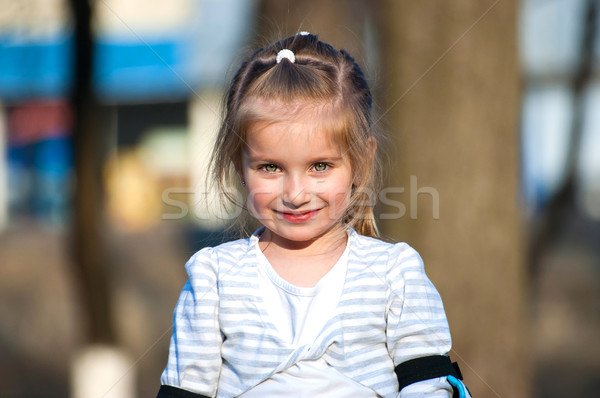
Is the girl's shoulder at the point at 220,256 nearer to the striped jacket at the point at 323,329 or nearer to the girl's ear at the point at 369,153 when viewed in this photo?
the striped jacket at the point at 323,329

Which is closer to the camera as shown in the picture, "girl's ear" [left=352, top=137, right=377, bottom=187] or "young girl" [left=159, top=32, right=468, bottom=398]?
"young girl" [left=159, top=32, right=468, bottom=398]

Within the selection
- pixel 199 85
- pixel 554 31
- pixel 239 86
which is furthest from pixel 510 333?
pixel 199 85

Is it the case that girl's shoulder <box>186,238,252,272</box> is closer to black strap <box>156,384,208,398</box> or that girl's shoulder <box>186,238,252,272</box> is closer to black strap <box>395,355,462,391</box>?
black strap <box>156,384,208,398</box>

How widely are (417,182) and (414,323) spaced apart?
5.22 ft

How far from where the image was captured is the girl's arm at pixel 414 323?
5.36 ft

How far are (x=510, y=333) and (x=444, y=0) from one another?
59.2 inches

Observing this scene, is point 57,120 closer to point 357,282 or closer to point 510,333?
point 510,333

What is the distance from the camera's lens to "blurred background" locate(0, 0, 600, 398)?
3207 millimetres

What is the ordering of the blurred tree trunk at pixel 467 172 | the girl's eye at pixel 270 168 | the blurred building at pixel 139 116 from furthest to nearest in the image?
the blurred building at pixel 139 116 → the blurred tree trunk at pixel 467 172 → the girl's eye at pixel 270 168

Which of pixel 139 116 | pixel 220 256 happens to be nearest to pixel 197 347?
pixel 220 256

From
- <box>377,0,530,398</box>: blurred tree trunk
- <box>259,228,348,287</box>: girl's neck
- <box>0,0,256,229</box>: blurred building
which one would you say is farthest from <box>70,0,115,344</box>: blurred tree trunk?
<box>259,228,348,287</box>: girl's neck

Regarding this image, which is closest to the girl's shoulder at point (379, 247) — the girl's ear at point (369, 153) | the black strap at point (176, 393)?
the girl's ear at point (369, 153)

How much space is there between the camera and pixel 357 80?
5.94 feet

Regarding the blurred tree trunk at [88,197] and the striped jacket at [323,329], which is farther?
the blurred tree trunk at [88,197]
